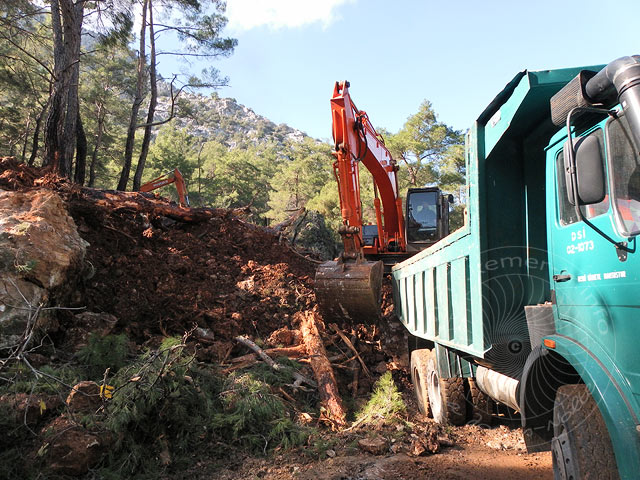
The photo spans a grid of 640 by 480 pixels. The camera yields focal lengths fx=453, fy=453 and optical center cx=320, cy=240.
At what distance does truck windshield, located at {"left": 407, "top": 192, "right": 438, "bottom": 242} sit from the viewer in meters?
11.4

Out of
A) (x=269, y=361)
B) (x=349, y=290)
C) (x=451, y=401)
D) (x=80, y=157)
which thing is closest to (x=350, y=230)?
(x=349, y=290)

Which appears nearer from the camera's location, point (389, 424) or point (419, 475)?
point (419, 475)

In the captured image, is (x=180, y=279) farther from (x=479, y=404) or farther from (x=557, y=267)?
(x=557, y=267)

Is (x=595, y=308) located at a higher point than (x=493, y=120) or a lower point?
lower

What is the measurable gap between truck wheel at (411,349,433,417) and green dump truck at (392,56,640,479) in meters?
0.81

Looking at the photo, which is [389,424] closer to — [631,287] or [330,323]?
[330,323]

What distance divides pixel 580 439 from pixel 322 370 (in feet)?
12.2

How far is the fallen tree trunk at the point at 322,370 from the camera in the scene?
5.07 metres

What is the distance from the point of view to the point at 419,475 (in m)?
3.71

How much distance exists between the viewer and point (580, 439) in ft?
7.79

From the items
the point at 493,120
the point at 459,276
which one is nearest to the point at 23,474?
the point at 459,276

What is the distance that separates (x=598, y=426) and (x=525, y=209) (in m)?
1.62

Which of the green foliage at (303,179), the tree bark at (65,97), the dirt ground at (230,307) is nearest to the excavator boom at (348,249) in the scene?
the dirt ground at (230,307)

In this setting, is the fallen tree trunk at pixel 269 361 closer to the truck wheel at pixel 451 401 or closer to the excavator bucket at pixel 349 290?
the excavator bucket at pixel 349 290
